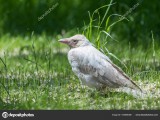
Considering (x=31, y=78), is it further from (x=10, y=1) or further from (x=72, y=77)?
(x=10, y=1)

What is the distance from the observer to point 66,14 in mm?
12672

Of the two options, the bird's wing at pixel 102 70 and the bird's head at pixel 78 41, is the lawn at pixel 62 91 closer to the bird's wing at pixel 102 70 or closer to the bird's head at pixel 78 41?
the bird's wing at pixel 102 70

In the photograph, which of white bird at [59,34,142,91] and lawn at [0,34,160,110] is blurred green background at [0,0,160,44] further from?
white bird at [59,34,142,91]

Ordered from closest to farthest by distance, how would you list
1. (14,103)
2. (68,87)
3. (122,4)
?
(14,103) < (68,87) < (122,4)

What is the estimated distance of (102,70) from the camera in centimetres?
588

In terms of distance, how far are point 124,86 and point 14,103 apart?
1.08 m

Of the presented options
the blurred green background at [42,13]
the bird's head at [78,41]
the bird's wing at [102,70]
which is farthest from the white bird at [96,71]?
the blurred green background at [42,13]

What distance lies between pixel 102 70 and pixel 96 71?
6 centimetres

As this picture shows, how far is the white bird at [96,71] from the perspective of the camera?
589 cm

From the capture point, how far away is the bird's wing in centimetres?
588

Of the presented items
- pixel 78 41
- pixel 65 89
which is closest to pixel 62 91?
pixel 65 89
